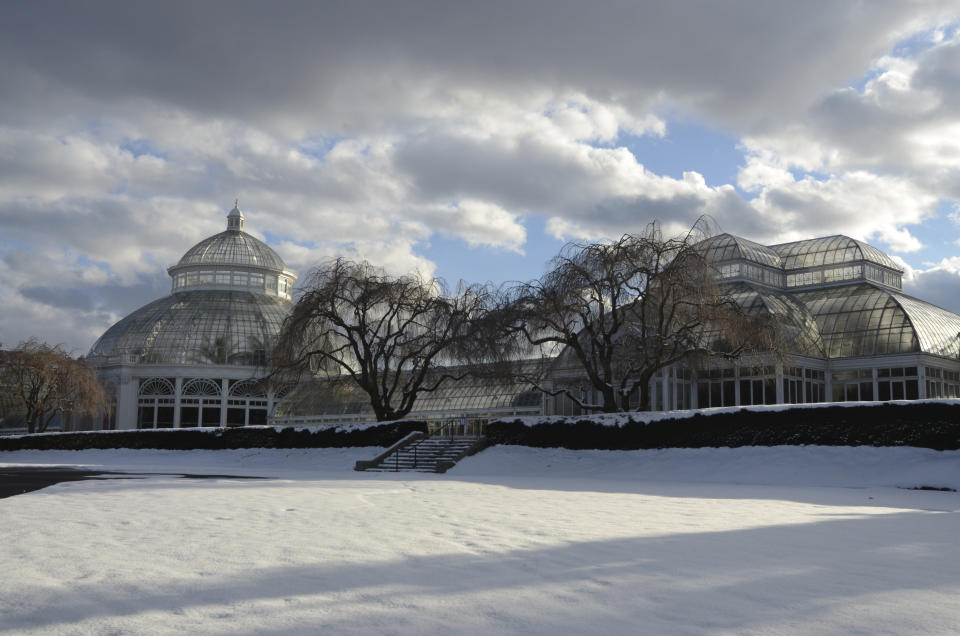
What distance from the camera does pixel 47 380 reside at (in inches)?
2136

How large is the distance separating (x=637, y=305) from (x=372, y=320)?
12.8 metres

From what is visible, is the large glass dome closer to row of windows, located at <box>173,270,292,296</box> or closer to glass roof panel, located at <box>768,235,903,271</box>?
row of windows, located at <box>173,270,292,296</box>

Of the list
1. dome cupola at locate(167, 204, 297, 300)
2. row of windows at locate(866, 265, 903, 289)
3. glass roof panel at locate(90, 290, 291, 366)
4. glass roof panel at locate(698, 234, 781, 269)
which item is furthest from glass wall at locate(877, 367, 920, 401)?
dome cupola at locate(167, 204, 297, 300)

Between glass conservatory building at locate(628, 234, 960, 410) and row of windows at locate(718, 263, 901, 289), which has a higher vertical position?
row of windows at locate(718, 263, 901, 289)

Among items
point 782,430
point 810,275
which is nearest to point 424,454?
point 782,430

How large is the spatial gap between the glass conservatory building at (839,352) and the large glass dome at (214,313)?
3448cm

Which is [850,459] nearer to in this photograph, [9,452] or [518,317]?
[518,317]

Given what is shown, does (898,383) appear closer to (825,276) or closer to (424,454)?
(825,276)

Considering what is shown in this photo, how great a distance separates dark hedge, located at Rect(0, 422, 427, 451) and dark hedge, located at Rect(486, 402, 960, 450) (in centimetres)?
804

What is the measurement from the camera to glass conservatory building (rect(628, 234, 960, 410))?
136ft

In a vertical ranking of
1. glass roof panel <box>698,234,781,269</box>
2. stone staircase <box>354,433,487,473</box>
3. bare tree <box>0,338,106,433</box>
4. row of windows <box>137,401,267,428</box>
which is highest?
glass roof panel <box>698,234,781,269</box>

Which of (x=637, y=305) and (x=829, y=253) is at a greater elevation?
(x=829, y=253)

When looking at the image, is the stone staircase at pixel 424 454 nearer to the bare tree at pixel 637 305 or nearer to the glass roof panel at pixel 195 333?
the bare tree at pixel 637 305

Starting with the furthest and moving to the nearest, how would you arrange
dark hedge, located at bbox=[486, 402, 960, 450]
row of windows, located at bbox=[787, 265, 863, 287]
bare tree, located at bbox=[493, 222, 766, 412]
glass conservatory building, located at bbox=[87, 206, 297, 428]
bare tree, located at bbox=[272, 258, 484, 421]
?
glass conservatory building, located at bbox=[87, 206, 297, 428]
row of windows, located at bbox=[787, 265, 863, 287]
bare tree, located at bbox=[272, 258, 484, 421]
bare tree, located at bbox=[493, 222, 766, 412]
dark hedge, located at bbox=[486, 402, 960, 450]
